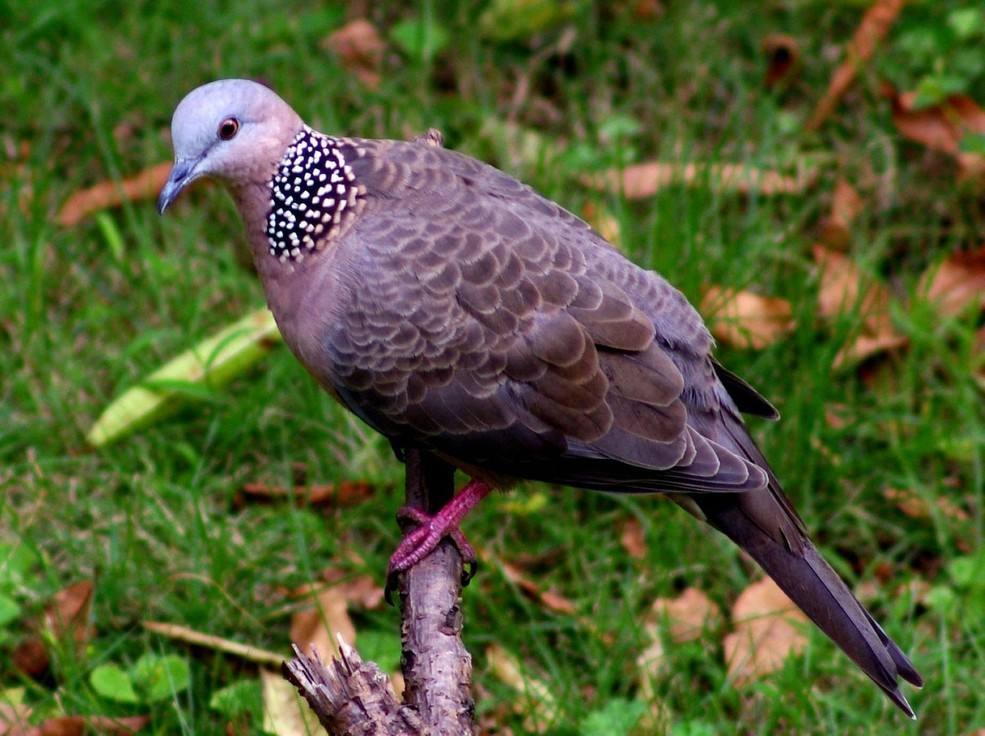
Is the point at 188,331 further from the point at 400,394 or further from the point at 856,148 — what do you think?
the point at 856,148

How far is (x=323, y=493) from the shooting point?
4.11 meters

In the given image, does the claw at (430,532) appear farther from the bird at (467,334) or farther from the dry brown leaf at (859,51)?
the dry brown leaf at (859,51)

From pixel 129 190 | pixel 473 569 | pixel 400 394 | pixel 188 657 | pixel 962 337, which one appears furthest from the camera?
pixel 129 190

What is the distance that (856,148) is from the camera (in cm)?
512

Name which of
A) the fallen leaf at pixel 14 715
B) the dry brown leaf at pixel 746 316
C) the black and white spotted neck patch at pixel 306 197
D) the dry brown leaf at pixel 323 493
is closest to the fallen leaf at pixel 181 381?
the dry brown leaf at pixel 323 493

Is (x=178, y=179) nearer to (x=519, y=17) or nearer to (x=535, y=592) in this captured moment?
(x=535, y=592)

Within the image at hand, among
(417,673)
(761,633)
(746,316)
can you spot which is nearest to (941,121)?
(746,316)

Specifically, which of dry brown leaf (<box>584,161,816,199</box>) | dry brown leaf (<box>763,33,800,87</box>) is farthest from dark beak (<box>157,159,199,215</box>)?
dry brown leaf (<box>763,33,800,87</box>)

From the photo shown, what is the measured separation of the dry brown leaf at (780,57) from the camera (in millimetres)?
5355

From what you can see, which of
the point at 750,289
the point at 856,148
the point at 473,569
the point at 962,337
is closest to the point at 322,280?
the point at 473,569

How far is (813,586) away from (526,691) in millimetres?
798

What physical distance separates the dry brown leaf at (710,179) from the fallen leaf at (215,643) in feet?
6.57

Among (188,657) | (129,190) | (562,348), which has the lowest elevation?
(188,657)

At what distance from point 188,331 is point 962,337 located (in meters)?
2.41
